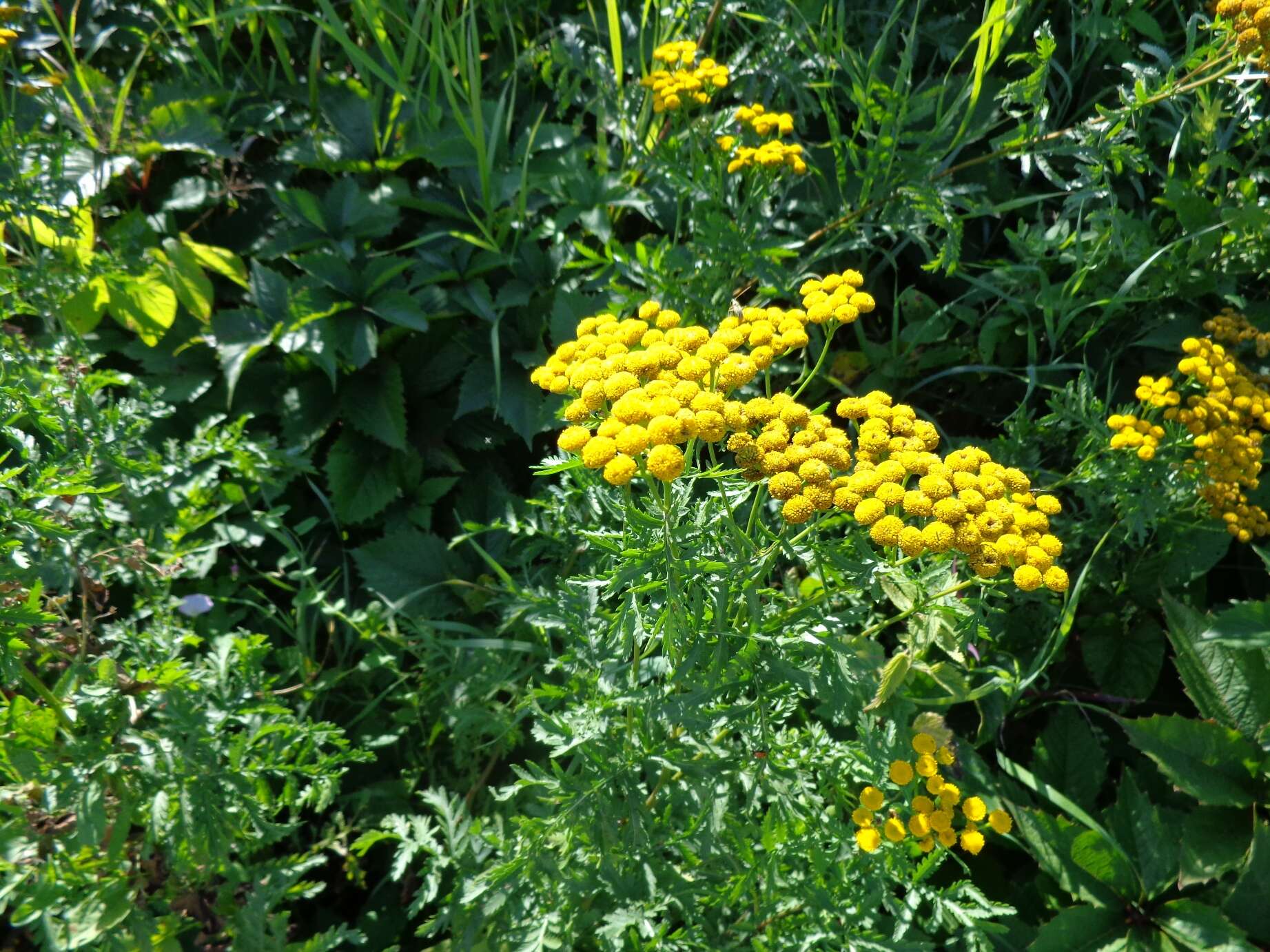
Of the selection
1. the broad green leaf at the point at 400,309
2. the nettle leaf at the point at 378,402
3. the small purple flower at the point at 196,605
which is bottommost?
the small purple flower at the point at 196,605

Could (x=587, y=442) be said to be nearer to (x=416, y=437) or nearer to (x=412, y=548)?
(x=412, y=548)

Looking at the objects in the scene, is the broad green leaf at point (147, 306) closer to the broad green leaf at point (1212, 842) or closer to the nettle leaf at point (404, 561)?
the nettle leaf at point (404, 561)

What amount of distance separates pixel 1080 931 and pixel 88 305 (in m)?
2.91

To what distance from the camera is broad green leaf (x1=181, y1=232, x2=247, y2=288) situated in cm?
273

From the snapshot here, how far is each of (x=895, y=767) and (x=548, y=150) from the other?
216 cm

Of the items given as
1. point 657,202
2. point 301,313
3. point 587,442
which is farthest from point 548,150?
point 587,442

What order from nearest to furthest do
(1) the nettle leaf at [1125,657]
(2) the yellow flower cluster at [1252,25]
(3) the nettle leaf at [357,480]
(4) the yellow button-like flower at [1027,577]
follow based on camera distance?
(4) the yellow button-like flower at [1027,577]
(2) the yellow flower cluster at [1252,25]
(1) the nettle leaf at [1125,657]
(3) the nettle leaf at [357,480]

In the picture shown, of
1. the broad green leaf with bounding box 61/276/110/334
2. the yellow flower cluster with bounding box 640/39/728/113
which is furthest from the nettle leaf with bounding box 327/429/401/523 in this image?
the yellow flower cluster with bounding box 640/39/728/113

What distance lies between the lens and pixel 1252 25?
1.93 m

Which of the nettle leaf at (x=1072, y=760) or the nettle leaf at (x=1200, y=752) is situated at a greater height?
the nettle leaf at (x=1200, y=752)

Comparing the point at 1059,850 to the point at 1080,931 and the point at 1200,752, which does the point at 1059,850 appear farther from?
the point at 1200,752

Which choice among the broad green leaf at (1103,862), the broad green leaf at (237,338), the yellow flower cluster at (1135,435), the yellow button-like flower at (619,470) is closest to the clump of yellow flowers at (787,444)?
the yellow button-like flower at (619,470)

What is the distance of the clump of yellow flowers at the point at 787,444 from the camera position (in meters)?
1.33

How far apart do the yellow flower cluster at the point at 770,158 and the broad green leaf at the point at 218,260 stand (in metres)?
1.48
